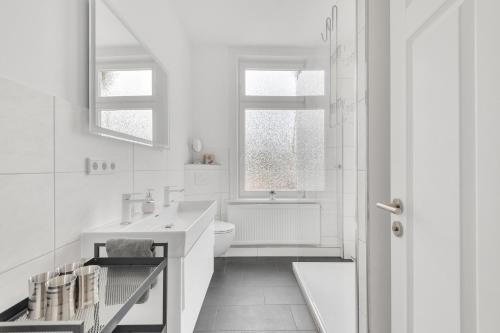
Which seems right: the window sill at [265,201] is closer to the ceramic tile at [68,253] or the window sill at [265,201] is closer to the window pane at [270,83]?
the window pane at [270,83]

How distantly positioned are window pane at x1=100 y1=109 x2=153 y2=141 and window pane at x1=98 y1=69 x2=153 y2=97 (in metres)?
0.11

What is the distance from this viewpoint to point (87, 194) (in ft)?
4.28

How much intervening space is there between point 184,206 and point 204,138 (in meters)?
1.20

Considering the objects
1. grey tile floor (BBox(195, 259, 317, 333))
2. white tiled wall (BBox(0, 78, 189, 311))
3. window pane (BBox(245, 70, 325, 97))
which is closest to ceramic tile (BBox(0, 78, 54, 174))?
white tiled wall (BBox(0, 78, 189, 311))

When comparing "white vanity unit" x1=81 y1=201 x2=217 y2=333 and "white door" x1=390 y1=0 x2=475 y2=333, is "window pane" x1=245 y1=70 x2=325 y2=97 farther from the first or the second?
"white door" x1=390 y1=0 x2=475 y2=333

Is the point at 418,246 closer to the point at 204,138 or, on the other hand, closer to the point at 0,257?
the point at 0,257

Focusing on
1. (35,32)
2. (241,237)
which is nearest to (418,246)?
(35,32)

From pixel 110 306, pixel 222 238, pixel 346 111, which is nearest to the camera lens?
pixel 110 306

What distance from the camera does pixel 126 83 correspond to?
1.71m

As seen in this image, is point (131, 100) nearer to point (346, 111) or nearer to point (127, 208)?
point (127, 208)

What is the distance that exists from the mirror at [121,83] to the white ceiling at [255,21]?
961 mm

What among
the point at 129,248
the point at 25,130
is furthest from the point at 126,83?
the point at 129,248

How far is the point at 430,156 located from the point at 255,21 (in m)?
2.61

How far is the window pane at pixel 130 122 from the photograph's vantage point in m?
1.46
